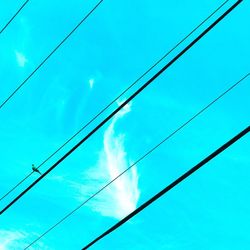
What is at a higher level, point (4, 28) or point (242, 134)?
point (4, 28)

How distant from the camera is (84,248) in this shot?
806 centimetres

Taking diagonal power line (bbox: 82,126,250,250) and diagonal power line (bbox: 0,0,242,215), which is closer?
diagonal power line (bbox: 82,126,250,250)

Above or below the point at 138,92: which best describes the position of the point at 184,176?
below

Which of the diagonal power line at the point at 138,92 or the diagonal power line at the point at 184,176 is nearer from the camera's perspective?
the diagonal power line at the point at 184,176

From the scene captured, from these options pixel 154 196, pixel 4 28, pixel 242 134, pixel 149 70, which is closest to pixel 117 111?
pixel 149 70

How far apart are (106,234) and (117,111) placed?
77.9 inches

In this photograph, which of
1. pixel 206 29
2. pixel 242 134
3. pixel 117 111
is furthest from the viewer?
pixel 117 111

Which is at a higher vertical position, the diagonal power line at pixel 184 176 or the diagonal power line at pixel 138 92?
the diagonal power line at pixel 138 92

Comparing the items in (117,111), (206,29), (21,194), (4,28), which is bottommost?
(21,194)

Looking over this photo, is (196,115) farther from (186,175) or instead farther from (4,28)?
(4,28)

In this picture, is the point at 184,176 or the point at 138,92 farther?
the point at 138,92

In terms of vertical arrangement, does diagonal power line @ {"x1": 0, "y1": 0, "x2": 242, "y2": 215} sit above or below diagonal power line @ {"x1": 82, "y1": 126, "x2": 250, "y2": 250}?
above

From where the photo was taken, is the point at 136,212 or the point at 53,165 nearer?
Answer: the point at 136,212

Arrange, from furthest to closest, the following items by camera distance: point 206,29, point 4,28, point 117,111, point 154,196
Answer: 1. point 4,28
2. point 117,111
3. point 206,29
4. point 154,196
